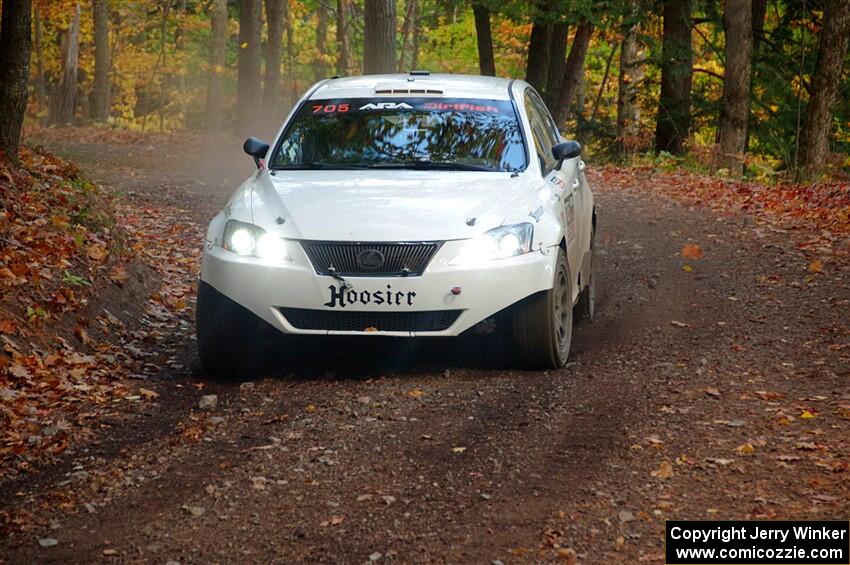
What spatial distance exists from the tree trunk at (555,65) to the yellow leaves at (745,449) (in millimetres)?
23086

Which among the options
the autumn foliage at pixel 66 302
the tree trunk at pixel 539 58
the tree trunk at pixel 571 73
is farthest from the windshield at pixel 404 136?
the tree trunk at pixel 539 58

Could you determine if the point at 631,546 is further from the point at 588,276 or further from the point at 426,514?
the point at 588,276

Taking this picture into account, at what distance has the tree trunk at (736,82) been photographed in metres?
21.2

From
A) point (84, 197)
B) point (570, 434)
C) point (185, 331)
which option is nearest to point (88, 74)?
point (84, 197)

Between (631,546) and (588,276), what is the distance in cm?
544

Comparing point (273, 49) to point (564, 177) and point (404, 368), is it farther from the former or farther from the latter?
point (404, 368)

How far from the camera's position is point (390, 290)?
7430 mm

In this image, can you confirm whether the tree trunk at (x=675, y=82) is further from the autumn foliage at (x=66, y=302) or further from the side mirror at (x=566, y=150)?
the side mirror at (x=566, y=150)

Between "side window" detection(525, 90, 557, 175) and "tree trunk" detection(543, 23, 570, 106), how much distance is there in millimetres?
18777

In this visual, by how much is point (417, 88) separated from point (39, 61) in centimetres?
4559

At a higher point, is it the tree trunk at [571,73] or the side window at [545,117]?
the side window at [545,117]

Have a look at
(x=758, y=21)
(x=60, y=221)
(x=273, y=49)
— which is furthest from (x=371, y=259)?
(x=273, y=49)

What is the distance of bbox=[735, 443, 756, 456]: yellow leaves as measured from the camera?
600 cm

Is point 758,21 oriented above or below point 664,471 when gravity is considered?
above
